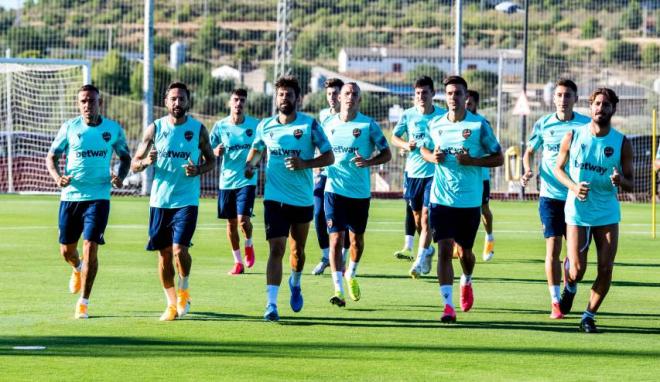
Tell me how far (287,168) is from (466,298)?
2.40m

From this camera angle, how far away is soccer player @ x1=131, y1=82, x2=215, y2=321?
43.8 feet

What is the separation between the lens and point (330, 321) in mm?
13305

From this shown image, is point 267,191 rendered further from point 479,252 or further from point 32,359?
point 479,252

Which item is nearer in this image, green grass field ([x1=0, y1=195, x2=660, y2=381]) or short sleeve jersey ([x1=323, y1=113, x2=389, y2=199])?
green grass field ([x1=0, y1=195, x2=660, y2=381])

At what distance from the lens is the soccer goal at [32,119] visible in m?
38.9

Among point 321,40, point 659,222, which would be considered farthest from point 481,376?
point 321,40

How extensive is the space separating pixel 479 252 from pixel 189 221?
32.7 ft

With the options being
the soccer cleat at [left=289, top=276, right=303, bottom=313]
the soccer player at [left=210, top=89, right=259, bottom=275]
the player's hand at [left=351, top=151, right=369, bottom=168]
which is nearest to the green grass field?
the soccer cleat at [left=289, top=276, right=303, bottom=313]

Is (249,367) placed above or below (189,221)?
below

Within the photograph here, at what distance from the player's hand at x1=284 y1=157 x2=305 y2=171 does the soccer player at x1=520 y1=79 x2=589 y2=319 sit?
9.16 feet

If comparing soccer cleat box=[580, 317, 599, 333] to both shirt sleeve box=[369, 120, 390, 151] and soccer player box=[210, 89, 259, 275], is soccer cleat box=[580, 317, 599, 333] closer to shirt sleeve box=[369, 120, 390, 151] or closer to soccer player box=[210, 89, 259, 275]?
shirt sleeve box=[369, 120, 390, 151]

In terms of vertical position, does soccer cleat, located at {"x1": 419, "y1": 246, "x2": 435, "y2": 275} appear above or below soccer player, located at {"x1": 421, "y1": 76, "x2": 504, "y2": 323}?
below

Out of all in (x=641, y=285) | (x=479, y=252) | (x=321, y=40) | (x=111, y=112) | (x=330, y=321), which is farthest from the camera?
(x=321, y=40)

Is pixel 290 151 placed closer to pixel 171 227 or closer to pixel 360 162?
pixel 360 162
